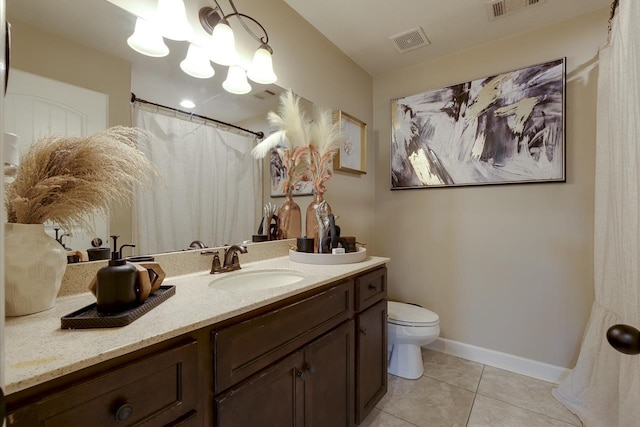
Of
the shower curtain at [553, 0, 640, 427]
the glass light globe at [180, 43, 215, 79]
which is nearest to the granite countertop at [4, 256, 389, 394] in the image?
the glass light globe at [180, 43, 215, 79]

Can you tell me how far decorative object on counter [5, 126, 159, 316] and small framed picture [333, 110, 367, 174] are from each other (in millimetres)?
1579

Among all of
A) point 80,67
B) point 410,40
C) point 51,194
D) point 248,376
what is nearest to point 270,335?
point 248,376

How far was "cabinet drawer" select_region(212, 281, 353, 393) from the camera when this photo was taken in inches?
30.6

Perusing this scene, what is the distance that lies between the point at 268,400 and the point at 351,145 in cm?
193

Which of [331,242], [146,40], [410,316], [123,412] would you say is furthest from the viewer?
[410,316]

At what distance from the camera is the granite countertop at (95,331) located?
50 centimetres

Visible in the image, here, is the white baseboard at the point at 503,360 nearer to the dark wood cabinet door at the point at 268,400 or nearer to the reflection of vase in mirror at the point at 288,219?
the reflection of vase in mirror at the point at 288,219

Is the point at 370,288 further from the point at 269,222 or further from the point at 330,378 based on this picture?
the point at 269,222

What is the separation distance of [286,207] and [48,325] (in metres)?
1.26

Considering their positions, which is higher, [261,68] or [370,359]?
[261,68]

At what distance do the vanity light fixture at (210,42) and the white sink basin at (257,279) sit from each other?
38.9 inches

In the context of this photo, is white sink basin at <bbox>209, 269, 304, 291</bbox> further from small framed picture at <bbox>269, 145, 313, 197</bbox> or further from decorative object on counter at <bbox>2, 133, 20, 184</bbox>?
decorative object on counter at <bbox>2, 133, 20, 184</bbox>

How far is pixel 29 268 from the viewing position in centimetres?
73

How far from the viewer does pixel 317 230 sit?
1.71 meters
